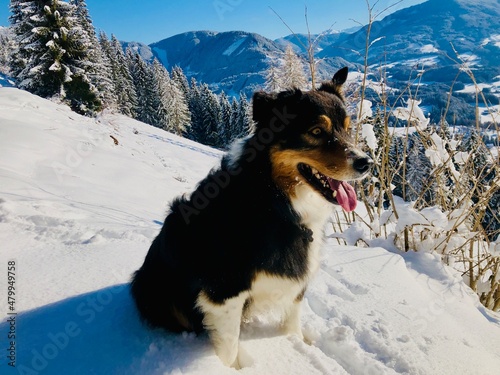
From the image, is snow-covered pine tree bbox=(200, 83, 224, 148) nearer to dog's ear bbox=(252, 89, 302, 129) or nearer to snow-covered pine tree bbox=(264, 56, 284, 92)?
snow-covered pine tree bbox=(264, 56, 284, 92)

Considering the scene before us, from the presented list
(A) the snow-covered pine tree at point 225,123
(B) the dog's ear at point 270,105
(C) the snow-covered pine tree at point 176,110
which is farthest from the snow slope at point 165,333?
(A) the snow-covered pine tree at point 225,123

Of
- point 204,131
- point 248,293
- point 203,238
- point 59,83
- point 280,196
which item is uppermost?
point 280,196

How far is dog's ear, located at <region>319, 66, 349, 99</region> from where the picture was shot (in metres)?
3.05

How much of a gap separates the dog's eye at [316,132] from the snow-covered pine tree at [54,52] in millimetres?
22653

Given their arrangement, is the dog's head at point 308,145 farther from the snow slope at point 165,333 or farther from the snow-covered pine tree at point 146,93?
the snow-covered pine tree at point 146,93

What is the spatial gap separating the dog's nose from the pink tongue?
21 cm

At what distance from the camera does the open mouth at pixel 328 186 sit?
7.98 feet

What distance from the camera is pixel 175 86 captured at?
4622cm

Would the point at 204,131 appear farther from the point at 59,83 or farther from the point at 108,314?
the point at 108,314

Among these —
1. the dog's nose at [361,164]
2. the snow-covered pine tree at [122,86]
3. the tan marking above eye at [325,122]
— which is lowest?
the snow-covered pine tree at [122,86]

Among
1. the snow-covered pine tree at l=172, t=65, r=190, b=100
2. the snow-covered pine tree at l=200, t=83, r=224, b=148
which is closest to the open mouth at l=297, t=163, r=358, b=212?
the snow-covered pine tree at l=200, t=83, r=224, b=148

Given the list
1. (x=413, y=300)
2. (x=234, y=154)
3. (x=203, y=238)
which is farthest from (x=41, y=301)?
(x=413, y=300)

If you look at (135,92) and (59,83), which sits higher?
(59,83)

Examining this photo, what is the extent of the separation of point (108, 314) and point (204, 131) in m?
54.3
